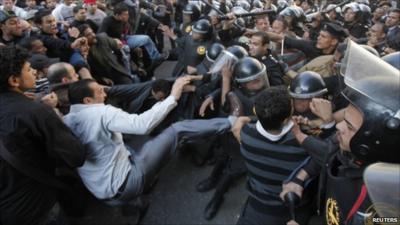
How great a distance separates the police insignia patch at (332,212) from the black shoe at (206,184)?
6.92ft

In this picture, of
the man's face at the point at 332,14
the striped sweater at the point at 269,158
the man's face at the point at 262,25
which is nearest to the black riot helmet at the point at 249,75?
the striped sweater at the point at 269,158

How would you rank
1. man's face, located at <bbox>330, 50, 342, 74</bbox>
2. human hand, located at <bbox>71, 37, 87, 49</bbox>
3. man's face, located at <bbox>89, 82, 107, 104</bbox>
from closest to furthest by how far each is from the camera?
man's face, located at <bbox>89, 82, 107, 104</bbox> → man's face, located at <bbox>330, 50, 342, 74</bbox> → human hand, located at <bbox>71, 37, 87, 49</bbox>

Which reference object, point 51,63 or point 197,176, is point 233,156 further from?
point 51,63

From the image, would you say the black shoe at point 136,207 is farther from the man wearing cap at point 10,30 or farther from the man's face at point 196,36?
the man wearing cap at point 10,30

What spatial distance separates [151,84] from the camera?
385cm

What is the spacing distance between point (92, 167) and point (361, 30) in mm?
6224

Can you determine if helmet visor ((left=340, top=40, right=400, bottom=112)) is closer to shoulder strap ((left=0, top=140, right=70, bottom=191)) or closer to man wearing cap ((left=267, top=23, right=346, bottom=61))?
shoulder strap ((left=0, top=140, right=70, bottom=191))

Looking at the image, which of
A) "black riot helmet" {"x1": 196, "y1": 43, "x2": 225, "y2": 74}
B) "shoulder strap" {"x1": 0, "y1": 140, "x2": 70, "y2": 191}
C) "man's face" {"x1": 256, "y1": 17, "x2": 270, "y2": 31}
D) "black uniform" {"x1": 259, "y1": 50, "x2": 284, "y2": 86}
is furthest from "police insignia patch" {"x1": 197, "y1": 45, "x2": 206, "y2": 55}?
"shoulder strap" {"x1": 0, "y1": 140, "x2": 70, "y2": 191}

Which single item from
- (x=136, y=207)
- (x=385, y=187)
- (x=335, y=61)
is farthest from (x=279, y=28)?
(x=385, y=187)

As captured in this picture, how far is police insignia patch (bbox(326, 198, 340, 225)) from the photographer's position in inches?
61.4

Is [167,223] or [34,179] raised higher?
[34,179]

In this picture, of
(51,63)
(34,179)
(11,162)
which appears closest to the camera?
(11,162)

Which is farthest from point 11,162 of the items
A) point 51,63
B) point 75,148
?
point 51,63

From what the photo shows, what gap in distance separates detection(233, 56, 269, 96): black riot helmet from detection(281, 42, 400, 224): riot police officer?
1641mm
